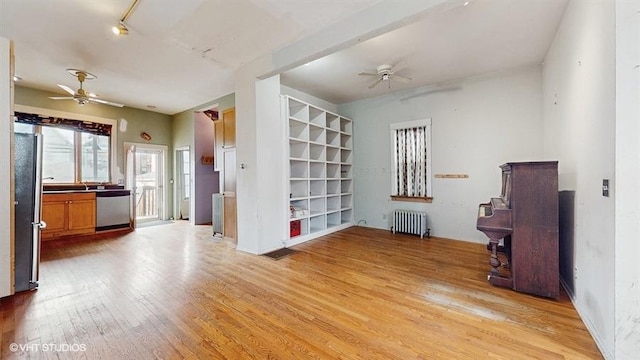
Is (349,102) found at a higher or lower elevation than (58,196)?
higher

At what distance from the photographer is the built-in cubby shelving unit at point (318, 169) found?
4.52 metres

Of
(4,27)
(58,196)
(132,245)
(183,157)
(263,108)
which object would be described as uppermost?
(4,27)

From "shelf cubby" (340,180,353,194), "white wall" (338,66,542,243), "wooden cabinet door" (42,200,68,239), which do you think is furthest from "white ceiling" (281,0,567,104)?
"wooden cabinet door" (42,200,68,239)

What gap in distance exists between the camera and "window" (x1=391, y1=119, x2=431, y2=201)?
4.70 m

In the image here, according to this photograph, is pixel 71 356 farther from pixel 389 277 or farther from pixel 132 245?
pixel 132 245

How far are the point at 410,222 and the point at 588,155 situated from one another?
9.81 ft

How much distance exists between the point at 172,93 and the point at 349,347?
5.53 meters

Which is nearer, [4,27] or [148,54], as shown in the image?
[4,27]

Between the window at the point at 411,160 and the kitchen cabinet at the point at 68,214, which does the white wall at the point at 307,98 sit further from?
the kitchen cabinet at the point at 68,214

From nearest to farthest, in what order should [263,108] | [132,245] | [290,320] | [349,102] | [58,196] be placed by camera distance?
[290,320] → [263,108] → [132,245] → [58,196] → [349,102]

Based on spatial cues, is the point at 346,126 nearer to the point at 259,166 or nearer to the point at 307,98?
the point at 307,98

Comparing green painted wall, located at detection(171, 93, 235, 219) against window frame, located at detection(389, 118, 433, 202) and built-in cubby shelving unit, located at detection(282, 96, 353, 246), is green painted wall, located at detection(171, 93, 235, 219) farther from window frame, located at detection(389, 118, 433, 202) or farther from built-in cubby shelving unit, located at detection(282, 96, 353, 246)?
window frame, located at detection(389, 118, 433, 202)

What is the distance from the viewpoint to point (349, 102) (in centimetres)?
576

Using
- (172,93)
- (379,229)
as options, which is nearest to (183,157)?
(172,93)
